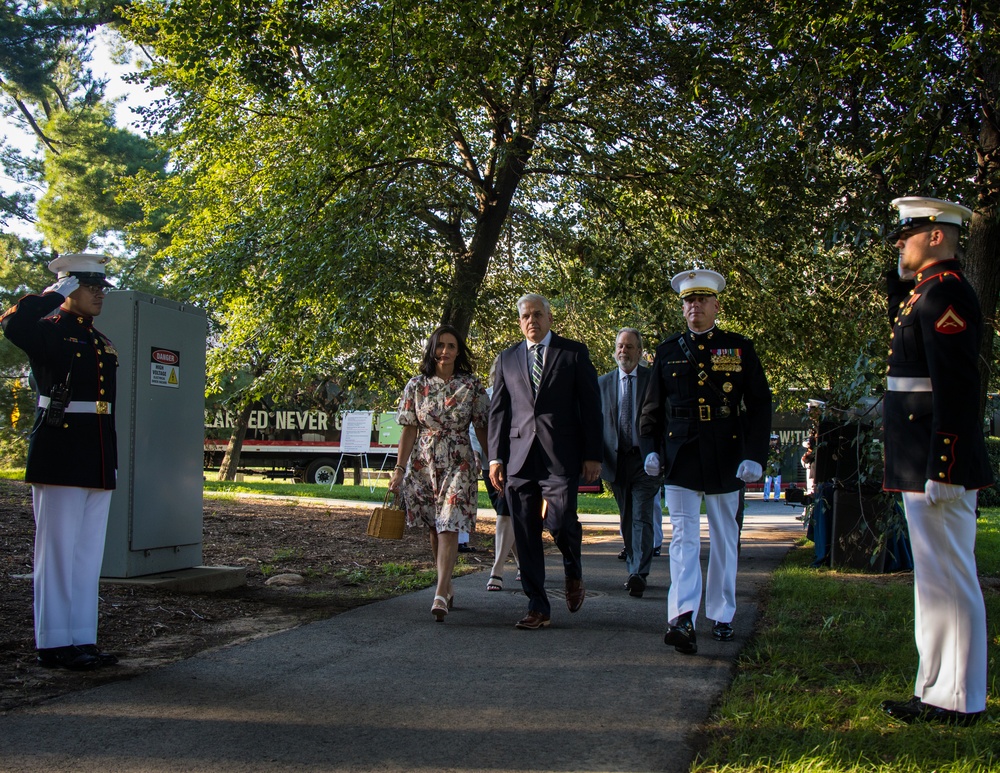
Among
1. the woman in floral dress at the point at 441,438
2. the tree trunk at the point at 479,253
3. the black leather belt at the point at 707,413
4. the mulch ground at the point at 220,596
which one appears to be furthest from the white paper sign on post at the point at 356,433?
the black leather belt at the point at 707,413

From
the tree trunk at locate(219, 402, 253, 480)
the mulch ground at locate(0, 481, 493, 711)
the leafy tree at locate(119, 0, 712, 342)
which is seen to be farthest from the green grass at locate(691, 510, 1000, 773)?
the tree trunk at locate(219, 402, 253, 480)

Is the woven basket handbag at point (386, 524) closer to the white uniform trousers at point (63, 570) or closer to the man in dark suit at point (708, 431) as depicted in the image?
the man in dark suit at point (708, 431)

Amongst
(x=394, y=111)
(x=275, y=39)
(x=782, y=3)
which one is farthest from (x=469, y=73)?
(x=782, y=3)

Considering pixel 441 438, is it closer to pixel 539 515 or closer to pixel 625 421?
pixel 539 515

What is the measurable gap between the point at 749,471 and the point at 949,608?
1.67 meters

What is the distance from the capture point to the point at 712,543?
601 cm

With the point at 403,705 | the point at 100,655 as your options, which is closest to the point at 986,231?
the point at 403,705

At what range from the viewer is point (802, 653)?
536 centimetres

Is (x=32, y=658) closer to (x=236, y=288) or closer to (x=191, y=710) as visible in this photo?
(x=191, y=710)

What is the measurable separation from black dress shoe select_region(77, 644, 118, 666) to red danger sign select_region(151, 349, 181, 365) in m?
2.60

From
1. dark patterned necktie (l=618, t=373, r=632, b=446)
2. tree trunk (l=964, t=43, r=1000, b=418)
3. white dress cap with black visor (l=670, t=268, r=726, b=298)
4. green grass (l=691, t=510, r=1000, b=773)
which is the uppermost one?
tree trunk (l=964, t=43, r=1000, b=418)

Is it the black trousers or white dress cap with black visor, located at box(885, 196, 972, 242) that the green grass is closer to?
the black trousers

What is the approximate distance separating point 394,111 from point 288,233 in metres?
2.16

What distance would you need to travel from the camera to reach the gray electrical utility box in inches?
274
